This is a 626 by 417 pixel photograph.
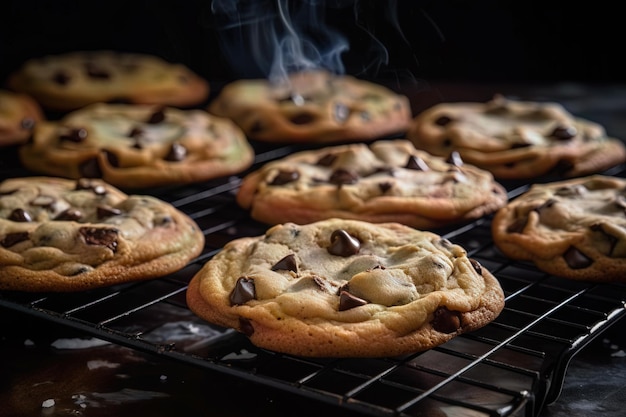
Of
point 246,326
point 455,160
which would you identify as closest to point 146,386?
point 246,326

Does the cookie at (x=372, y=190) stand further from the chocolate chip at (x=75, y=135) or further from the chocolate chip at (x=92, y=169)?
the chocolate chip at (x=75, y=135)

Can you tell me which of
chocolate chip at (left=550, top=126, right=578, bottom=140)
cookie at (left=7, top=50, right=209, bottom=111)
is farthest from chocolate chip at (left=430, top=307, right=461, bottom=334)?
cookie at (left=7, top=50, right=209, bottom=111)

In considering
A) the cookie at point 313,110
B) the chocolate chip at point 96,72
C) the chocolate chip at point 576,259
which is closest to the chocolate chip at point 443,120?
the cookie at point 313,110

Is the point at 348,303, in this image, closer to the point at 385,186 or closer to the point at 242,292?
the point at 242,292

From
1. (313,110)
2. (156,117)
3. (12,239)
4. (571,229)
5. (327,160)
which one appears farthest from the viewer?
(313,110)

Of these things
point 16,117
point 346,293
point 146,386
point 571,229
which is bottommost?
point 146,386

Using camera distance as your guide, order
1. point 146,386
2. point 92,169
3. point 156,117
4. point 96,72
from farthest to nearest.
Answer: point 96,72, point 156,117, point 92,169, point 146,386

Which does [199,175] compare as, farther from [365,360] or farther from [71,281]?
[365,360]
